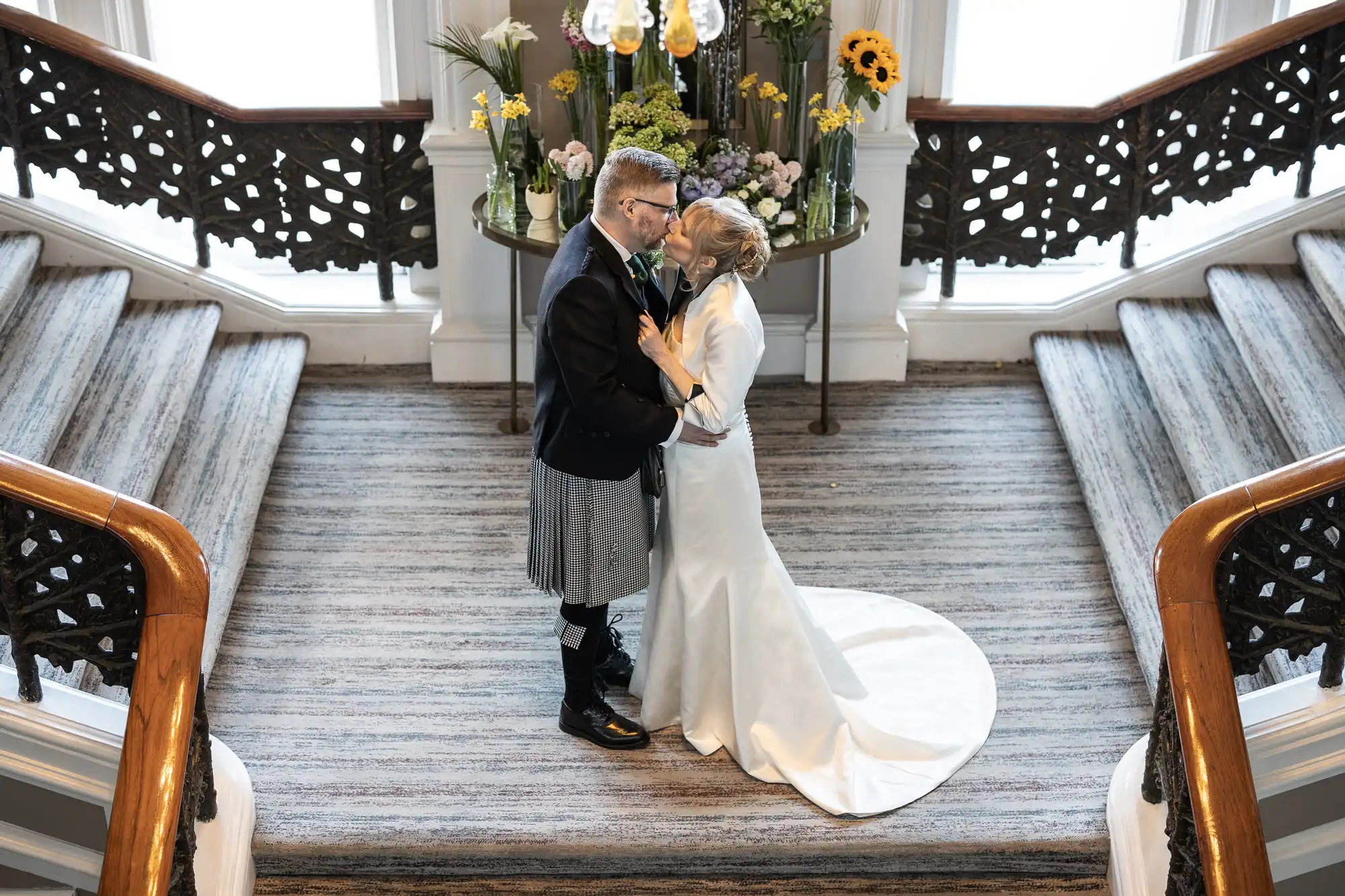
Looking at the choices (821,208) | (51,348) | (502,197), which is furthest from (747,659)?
(51,348)

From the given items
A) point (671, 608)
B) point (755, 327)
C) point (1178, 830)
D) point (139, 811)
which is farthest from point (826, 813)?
point (139, 811)

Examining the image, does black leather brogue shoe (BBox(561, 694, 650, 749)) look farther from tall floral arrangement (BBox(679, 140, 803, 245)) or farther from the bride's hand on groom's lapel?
tall floral arrangement (BBox(679, 140, 803, 245))

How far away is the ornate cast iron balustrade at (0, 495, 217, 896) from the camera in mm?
3201

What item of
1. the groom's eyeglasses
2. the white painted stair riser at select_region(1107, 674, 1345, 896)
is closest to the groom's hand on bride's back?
the groom's eyeglasses

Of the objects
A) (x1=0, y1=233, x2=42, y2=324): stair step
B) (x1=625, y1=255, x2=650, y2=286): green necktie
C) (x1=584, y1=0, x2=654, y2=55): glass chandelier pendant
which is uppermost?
(x1=584, y1=0, x2=654, y2=55): glass chandelier pendant

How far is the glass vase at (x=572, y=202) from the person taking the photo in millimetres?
5188

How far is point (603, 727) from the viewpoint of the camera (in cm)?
412

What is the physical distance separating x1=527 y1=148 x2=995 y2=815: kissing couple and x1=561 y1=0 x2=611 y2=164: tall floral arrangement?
149 centimetres

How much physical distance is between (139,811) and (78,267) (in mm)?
3468

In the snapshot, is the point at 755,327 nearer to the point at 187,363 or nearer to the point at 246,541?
the point at 246,541

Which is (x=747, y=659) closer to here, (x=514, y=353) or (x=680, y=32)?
(x=680, y=32)

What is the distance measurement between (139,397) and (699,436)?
2510 millimetres

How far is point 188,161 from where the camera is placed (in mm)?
5816

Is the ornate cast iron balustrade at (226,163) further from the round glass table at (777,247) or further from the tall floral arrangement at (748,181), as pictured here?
the tall floral arrangement at (748,181)
